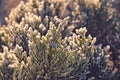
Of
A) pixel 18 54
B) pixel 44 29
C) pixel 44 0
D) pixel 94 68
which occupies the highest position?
pixel 44 0

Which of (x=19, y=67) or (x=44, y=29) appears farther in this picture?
(x=44, y=29)

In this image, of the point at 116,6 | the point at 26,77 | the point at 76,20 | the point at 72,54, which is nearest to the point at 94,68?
the point at 72,54

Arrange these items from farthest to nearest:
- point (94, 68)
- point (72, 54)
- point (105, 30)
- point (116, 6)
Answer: point (116, 6)
point (105, 30)
point (94, 68)
point (72, 54)

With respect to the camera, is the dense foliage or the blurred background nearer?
the dense foliage

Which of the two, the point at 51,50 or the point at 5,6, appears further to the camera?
the point at 5,6

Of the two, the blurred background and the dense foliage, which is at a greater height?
the blurred background

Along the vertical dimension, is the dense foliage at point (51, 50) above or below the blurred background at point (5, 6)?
below

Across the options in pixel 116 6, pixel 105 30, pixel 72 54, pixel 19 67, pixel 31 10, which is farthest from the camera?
pixel 116 6

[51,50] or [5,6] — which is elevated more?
[5,6]

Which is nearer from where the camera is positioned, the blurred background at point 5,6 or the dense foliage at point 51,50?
the dense foliage at point 51,50

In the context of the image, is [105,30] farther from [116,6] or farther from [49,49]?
[49,49]

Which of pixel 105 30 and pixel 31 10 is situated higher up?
pixel 31 10
